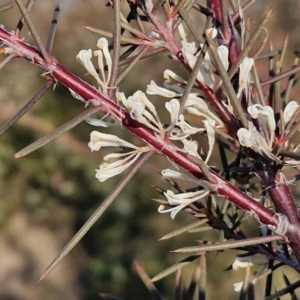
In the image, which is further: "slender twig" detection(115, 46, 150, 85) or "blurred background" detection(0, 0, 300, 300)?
"blurred background" detection(0, 0, 300, 300)

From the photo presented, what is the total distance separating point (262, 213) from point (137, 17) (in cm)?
9

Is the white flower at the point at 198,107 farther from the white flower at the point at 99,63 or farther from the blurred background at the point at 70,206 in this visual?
the blurred background at the point at 70,206

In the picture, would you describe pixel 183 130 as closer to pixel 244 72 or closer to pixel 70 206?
pixel 244 72

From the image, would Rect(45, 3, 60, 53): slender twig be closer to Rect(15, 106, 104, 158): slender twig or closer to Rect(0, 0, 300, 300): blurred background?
Rect(15, 106, 104, 158): slender twig

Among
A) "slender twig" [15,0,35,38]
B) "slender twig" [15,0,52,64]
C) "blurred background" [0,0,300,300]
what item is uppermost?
"slender twig" [15,0,35,38]

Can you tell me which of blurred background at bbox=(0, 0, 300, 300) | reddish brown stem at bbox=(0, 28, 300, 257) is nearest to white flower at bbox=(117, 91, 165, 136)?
reddish brown stem at bbox=(0, 28, 300, 257)

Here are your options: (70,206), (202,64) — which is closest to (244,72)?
(202,64)

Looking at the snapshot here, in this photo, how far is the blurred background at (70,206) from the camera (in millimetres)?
1042

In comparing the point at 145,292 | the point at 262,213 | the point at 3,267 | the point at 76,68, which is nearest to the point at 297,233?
the point at 262,213

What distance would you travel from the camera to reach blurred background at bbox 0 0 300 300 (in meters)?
1.04

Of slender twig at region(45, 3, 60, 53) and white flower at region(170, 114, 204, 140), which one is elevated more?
slender twig at region(45, 3, 60, 53)

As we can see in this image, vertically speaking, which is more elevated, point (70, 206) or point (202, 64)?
point (202, 64)

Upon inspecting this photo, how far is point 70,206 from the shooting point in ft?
3.84

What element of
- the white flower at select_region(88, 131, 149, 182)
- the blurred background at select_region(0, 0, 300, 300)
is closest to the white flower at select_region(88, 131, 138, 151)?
the white flower at select_region(88, 131, 149, 182)
